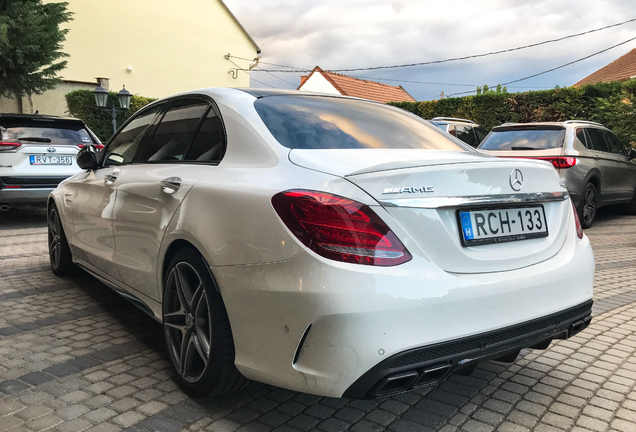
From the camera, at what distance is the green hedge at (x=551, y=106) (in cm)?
1367

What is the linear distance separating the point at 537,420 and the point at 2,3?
18799mm

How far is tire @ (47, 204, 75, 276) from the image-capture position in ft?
16.7

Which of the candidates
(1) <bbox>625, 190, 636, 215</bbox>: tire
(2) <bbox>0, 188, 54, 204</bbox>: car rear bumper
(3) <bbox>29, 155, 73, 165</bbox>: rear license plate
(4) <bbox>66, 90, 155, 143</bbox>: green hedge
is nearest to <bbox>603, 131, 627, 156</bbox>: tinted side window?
(1) <bbox>625, 190, 636, 215</bbox>: tire

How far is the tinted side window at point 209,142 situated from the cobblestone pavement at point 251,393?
1.21 m

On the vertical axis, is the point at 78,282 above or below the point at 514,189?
below

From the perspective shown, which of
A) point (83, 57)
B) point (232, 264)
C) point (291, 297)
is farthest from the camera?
point (83, 57)

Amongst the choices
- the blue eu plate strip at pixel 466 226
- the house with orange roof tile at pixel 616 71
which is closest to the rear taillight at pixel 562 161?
the blue eu plate strip at pixel 466 226

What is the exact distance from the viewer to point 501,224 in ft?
7.66

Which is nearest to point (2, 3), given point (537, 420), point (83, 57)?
point (83, 57)

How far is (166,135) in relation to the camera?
3428 millimetres

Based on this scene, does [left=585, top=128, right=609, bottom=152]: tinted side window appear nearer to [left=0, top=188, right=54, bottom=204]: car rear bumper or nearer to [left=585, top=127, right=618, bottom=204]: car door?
[left=585, top=127, right=618, bottom=204]: car door

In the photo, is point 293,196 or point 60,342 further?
point 60,342

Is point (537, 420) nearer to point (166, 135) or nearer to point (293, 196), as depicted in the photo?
point (293, 196)

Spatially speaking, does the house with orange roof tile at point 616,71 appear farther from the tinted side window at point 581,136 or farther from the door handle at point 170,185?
the door handle at point 170,185
